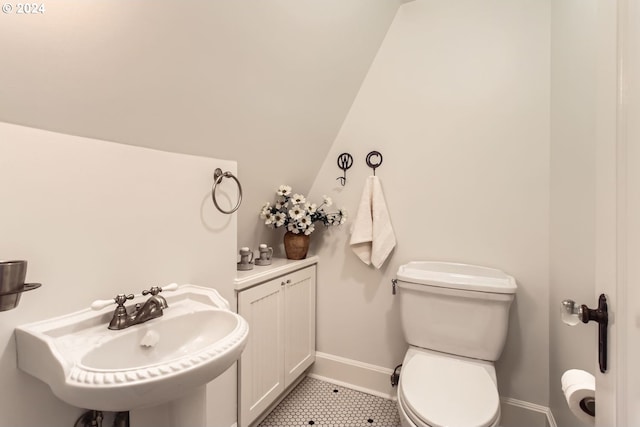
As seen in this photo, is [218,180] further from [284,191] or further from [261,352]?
[261,352]

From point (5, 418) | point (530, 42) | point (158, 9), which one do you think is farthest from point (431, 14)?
point (5, 418)

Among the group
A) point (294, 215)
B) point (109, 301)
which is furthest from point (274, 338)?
point (109, 301)

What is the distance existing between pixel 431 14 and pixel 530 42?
1.80 feet

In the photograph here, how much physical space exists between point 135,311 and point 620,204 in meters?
1.25

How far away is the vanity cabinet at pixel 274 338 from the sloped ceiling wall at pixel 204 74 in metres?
0.41

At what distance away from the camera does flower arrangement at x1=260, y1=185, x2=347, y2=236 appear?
1.81m

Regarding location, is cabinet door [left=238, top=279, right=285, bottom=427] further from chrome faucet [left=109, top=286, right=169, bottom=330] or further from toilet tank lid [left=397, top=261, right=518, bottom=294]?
toilet tank lid [left=397, top=261, right=518, bottom=294]

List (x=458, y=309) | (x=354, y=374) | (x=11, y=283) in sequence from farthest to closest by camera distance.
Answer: (x=354, y=374), (x=458, y=309), (x=11, y=283)

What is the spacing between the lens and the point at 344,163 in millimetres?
A: 1980

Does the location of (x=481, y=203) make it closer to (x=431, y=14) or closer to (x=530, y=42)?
(x=530, y=42)

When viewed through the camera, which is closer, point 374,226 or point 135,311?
point 135,311

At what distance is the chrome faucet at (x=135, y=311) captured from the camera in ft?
3.05

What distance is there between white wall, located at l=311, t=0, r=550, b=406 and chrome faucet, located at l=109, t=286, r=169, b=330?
3.99 ft

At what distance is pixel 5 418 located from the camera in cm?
77
